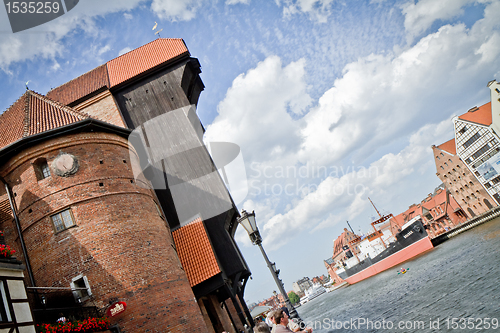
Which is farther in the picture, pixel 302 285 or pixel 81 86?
pixel 302 285

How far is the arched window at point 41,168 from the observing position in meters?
12.3

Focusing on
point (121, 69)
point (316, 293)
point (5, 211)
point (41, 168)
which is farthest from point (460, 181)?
point (316, 293)

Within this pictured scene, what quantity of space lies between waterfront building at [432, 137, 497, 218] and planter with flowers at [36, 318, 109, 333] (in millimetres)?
59957

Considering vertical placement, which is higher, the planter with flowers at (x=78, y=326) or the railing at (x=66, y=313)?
the railing at (x=66, y=313)

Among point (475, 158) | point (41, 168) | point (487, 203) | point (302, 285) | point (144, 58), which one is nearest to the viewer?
point (41, 168)

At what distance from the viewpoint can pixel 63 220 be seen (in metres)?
11.7

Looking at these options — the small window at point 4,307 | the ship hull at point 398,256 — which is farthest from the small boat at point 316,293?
the small window at point 4,307

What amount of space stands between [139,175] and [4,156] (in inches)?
192

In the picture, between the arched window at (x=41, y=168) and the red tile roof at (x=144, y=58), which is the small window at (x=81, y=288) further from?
the red tile roof at (x=144, y=58)

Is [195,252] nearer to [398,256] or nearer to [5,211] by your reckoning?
[5,211]

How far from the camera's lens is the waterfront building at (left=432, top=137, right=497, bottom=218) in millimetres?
54375

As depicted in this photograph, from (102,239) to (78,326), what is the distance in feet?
10.8

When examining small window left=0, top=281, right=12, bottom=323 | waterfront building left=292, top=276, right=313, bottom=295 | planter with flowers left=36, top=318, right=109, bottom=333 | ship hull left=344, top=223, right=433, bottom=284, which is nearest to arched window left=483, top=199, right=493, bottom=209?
ship hull left=344, top=223, right=433, bottom=284

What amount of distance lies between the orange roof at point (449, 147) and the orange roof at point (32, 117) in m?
62.5
